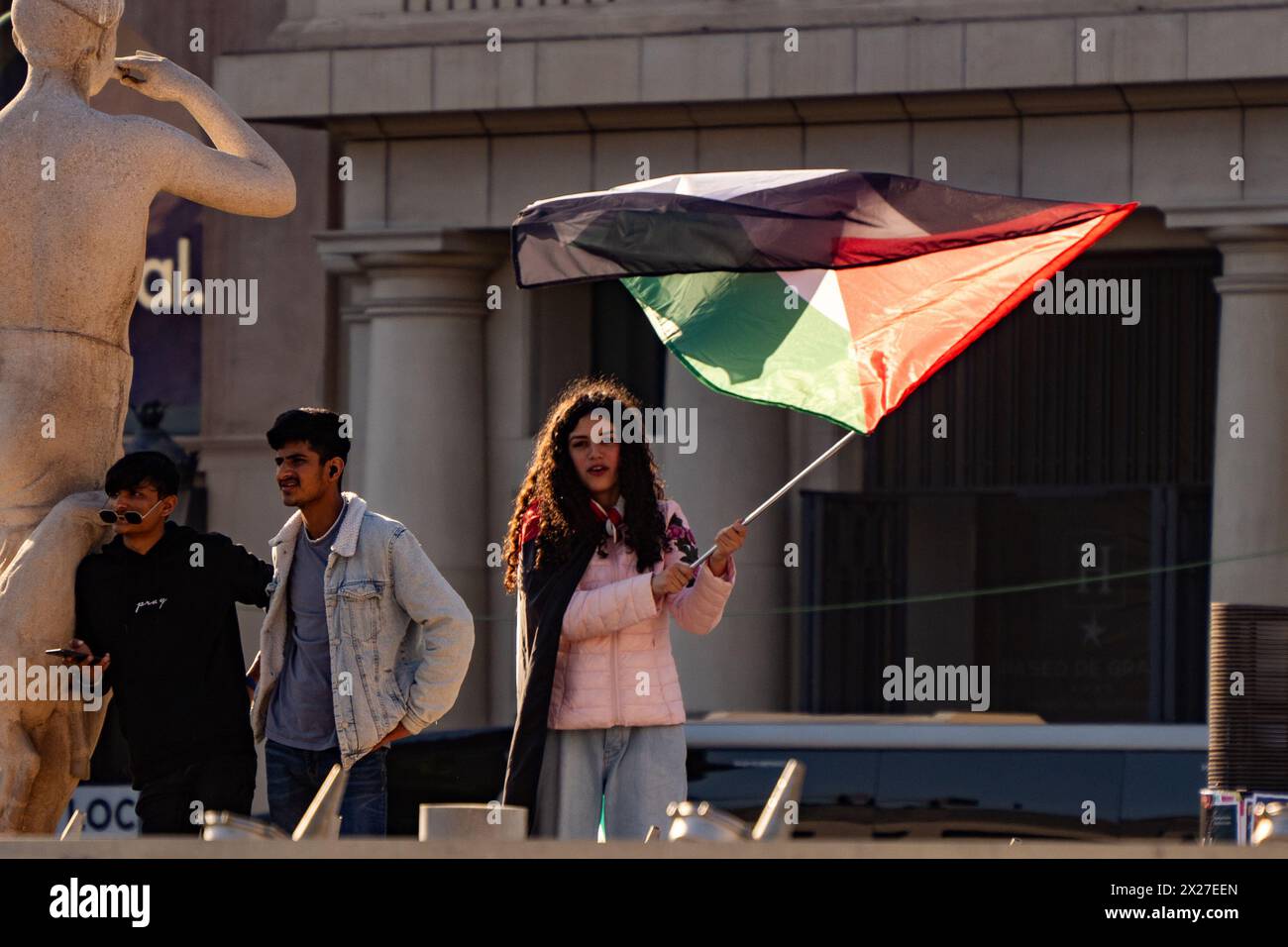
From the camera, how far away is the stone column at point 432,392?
1869 cm

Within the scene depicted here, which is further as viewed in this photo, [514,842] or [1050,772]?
[1050,772]

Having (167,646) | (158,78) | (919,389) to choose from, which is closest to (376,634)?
(167,646)

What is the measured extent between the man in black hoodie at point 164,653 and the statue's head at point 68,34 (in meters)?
1.18

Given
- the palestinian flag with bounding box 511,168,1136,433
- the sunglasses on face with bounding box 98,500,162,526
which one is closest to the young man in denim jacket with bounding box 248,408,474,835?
the sunglasses on face with bounding box 98,500,162,526

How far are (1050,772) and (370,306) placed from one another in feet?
24.7

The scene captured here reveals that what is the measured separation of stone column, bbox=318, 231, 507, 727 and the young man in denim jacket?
10665 millimetres

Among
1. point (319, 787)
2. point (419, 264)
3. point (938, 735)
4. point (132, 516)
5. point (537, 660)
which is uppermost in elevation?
point (419, 264)

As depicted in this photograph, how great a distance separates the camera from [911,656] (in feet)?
61.4

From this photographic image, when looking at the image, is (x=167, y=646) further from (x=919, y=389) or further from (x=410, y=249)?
(x=919, y=389)

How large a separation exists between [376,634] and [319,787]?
0.43m

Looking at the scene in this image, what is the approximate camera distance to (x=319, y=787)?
306 inches

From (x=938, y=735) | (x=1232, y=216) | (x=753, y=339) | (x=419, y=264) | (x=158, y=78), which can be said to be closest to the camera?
(x=158, y=78)
